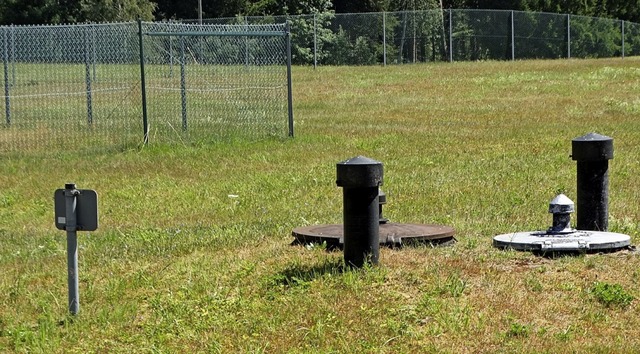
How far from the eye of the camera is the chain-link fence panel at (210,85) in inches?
712

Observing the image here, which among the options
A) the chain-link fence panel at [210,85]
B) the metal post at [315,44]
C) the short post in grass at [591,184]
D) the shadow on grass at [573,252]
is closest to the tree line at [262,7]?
the metal post at [315,44]

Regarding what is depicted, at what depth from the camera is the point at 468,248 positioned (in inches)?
336

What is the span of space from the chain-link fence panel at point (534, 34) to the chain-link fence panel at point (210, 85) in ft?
88.1

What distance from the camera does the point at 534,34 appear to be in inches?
1799

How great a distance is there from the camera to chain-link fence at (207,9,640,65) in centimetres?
4331

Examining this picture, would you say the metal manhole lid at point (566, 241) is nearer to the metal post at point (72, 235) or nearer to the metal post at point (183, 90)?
the metal post at point (72, 235)

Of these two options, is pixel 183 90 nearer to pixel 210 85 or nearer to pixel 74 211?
pixel 210 85

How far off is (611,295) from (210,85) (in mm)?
13058

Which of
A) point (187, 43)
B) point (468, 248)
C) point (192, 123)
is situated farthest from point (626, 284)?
point (187, 43)

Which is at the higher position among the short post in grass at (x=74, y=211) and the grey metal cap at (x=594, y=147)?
the grey metal cap at (x=594, y=147)

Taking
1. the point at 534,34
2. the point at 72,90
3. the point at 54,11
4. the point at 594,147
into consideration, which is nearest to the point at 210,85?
the point at 72,90

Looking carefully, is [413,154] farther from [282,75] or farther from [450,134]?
[282,75]

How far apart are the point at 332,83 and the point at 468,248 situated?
24.5 meters

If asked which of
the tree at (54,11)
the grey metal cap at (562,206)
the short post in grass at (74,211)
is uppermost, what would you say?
the tree at (54,11)
